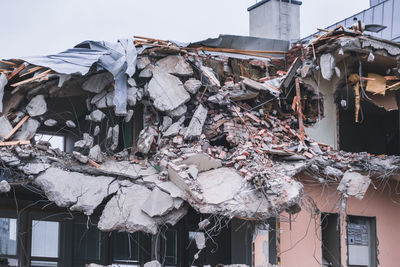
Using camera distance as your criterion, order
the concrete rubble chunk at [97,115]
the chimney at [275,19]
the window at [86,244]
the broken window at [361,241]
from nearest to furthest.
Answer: the concrete rubble chunk at [97,115]
the window at [86,244]
the broken window at [361,241]
the chimney at [275,19]

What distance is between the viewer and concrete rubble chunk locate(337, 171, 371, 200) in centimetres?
1325

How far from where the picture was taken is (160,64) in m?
13.2

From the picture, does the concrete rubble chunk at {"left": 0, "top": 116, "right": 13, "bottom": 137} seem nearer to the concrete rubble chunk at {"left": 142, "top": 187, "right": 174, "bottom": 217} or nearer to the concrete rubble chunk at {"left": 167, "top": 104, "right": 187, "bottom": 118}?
the concrete rubble chunk at {"left": 142, "top": 187, "right": 174, "bottom": 217}

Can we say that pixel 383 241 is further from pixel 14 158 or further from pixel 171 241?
pixel 14 158

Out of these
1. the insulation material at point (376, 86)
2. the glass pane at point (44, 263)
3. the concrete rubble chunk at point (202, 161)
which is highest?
the insulation material at point (376, 86)

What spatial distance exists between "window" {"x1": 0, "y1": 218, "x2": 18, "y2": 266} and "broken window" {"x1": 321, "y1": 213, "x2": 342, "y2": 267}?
652 centimetres

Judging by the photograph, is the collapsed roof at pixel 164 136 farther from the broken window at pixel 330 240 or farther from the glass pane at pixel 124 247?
the glass pane at pixel 124 247

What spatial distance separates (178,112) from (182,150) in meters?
0.88

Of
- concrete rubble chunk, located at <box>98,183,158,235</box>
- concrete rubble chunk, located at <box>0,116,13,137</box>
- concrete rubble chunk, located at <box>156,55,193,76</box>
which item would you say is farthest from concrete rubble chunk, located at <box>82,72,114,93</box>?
concrete rubble chunk, located at <box>98,183,158,235</box>

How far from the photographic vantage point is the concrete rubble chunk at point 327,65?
45.6 feet

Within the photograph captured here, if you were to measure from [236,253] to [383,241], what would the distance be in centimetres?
368

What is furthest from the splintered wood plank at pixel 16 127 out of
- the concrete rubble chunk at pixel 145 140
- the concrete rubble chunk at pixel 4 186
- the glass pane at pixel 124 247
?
the glass pane at pixel 124 247

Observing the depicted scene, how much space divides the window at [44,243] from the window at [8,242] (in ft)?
1.29

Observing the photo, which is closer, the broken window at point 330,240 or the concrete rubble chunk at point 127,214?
the concrete rubble chunk at point 127,214
